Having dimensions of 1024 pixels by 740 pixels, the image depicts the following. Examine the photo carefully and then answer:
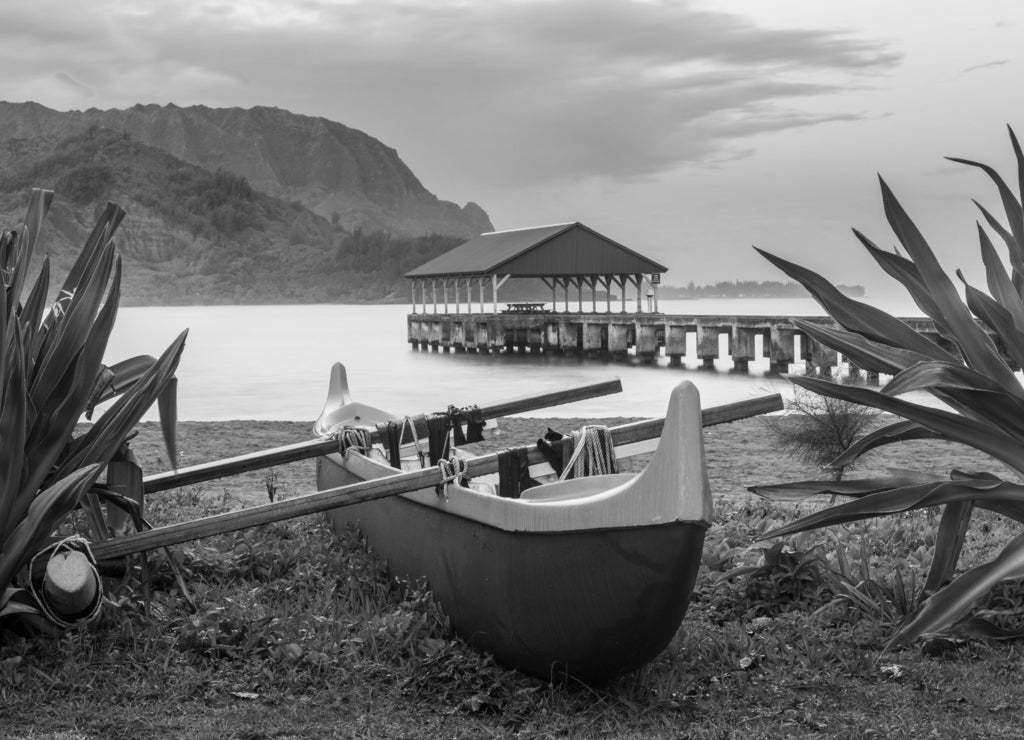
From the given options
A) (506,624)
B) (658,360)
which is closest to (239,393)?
(658,360)

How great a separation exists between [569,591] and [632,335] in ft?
121

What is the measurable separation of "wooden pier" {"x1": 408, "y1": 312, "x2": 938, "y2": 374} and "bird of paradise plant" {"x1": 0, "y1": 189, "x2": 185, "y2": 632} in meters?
25.8

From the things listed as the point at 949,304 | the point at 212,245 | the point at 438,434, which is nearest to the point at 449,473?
the point at 438,434

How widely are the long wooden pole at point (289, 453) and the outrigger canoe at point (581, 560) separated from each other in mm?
1653

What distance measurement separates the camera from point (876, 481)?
16.9ft

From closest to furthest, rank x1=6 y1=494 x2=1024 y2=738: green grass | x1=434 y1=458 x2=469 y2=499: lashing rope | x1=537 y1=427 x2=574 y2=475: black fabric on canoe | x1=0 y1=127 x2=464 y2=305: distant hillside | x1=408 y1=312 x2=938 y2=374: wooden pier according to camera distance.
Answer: x1=6 y1=494 x2=1024 y2=738: green grass
x1=434 y1=458 x2=469 y2=499: lashing rope
x1=537 y1=427 x2=574 y2=475: black fabric on canoe
x1=408 y1=312 x2=938 y2=374: wooden pier
x1=0 y1=127 x2=464 y2=305: distant hillside

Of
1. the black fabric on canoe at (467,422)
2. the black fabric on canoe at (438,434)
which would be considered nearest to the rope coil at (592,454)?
the black fabric on canoe at (438,434)

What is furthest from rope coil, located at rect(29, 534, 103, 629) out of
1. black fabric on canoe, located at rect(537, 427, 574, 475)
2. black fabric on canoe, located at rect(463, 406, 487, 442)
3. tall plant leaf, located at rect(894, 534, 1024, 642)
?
tall plant leaf, located at rect(894, 534, 1024, 642)

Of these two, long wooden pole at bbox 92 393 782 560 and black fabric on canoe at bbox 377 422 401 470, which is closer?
long wooden pole at bbox 92 393 782 560

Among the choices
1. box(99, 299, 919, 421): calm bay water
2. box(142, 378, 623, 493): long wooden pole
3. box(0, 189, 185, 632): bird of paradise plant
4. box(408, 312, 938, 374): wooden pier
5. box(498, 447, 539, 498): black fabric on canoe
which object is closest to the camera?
box(0, 189, 185, 632): bird of paradise plant

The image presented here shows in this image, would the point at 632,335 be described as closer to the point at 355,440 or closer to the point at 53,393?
the point at 355,440

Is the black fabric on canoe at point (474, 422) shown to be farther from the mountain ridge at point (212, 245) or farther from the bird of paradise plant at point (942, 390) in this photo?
the mountain ridge at point (212, 245)

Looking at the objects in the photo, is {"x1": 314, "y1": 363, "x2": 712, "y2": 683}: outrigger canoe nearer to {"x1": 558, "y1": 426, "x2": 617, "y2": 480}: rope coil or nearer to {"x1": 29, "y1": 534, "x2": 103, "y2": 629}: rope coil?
{"x1": 558, "y1": 426, "x2": 617, "y2": 480}: rope coil

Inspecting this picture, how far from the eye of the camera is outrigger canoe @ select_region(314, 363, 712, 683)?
413 centimetres
